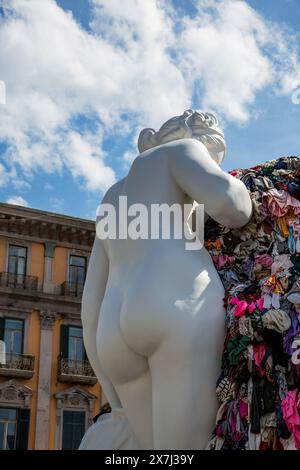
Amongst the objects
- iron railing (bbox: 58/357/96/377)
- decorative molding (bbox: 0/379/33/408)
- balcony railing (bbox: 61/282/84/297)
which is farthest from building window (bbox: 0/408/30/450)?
balcony railing (bbox: 61/282/84/297)

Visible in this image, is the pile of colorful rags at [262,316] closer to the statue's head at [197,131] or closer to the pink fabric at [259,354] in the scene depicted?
the pink fabric at [259,354]

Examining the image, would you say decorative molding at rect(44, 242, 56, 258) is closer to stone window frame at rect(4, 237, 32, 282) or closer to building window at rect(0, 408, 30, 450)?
stone window frame at rect(4, 237, 32, 282)

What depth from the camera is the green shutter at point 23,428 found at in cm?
2367

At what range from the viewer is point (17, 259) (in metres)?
26.3

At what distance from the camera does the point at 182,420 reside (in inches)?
148

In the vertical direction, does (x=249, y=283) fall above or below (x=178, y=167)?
below

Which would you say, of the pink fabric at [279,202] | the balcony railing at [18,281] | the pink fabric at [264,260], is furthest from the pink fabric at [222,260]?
the balcony railing at [18,281]

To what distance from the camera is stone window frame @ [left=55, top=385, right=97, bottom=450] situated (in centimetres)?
2486

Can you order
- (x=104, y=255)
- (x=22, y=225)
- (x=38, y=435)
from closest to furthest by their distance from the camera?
(x=104, y=255) < (x=38, y=435) < (x=22, y=225)

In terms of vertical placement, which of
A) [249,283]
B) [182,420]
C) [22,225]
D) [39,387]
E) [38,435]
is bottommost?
[182,420]

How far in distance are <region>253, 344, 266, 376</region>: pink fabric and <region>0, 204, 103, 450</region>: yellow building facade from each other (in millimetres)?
21416
